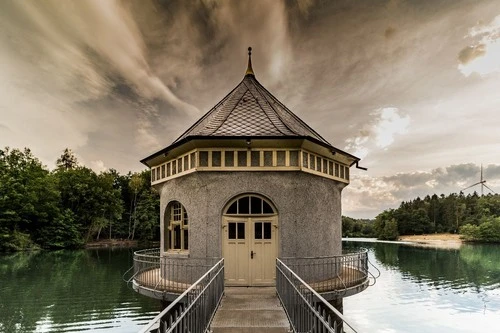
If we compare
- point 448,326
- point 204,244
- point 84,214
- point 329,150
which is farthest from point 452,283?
point 84,214

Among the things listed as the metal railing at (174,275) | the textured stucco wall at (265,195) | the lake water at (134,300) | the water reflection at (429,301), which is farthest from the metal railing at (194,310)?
the water reflection at (429,301)

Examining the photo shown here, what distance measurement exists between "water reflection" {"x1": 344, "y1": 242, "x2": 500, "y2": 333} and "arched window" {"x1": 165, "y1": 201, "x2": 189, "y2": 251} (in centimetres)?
1064

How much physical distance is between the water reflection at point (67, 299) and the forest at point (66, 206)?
11.6 m

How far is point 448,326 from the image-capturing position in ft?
62.8

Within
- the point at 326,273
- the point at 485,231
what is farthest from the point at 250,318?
the point at 485,231

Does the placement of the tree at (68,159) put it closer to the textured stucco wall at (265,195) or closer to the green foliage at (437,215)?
the textured stucco wall at (265,195)

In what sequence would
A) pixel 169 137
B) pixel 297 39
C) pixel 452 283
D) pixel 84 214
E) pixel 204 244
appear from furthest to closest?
pixel 84 214 → pixel 169 137 → pixel 452 283 → pixel 297 39 → pixel 204 244

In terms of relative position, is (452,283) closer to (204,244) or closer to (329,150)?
(329,150)

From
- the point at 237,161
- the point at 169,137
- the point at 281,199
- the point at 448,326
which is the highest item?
the point at 169,137

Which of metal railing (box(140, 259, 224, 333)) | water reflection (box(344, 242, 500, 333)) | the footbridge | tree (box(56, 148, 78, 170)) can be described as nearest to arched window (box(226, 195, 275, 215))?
the footbridge

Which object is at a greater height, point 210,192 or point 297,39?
point 297,39

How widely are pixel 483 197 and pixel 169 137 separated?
92.6 metres

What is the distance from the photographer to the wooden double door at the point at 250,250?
11445 mm

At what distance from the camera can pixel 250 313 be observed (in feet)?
27.2
